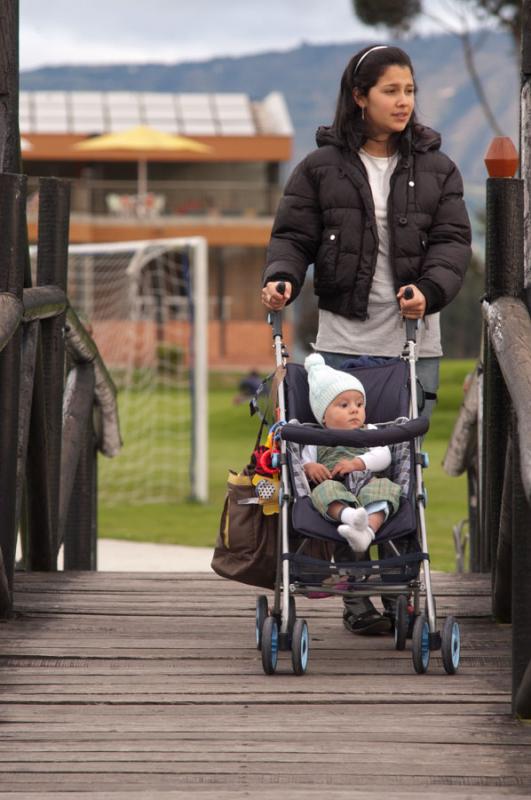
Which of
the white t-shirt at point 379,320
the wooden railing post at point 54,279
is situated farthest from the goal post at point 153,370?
the white t-shirt at point 379,320

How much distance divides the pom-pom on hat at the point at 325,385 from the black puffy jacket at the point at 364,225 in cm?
30

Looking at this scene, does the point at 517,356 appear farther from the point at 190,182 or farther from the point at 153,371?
the point at 190,182

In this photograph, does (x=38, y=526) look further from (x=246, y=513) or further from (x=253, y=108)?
(x=253, y=108)

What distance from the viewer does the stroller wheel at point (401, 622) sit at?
449 cm

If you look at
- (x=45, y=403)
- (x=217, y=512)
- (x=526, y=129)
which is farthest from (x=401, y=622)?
(x=217, y=512)

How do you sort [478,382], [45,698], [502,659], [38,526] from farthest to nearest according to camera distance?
[478,382] → [38,526] → [502,659] → [45,698]

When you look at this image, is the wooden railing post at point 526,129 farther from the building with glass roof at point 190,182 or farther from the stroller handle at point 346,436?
the building with glass roof at point 190,182

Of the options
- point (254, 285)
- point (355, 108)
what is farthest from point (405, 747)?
point (254, 285)

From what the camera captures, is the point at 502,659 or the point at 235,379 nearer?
the point at 502,659

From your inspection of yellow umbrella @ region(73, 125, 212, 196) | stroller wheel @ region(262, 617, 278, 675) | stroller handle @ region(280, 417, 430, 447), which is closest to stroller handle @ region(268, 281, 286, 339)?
stroller handle @ region(280, 417, 430, 447)

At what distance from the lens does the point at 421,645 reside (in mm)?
4215

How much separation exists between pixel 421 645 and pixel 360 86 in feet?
5.36

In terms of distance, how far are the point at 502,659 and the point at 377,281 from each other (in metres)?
1.14

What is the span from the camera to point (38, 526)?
18.8ft
